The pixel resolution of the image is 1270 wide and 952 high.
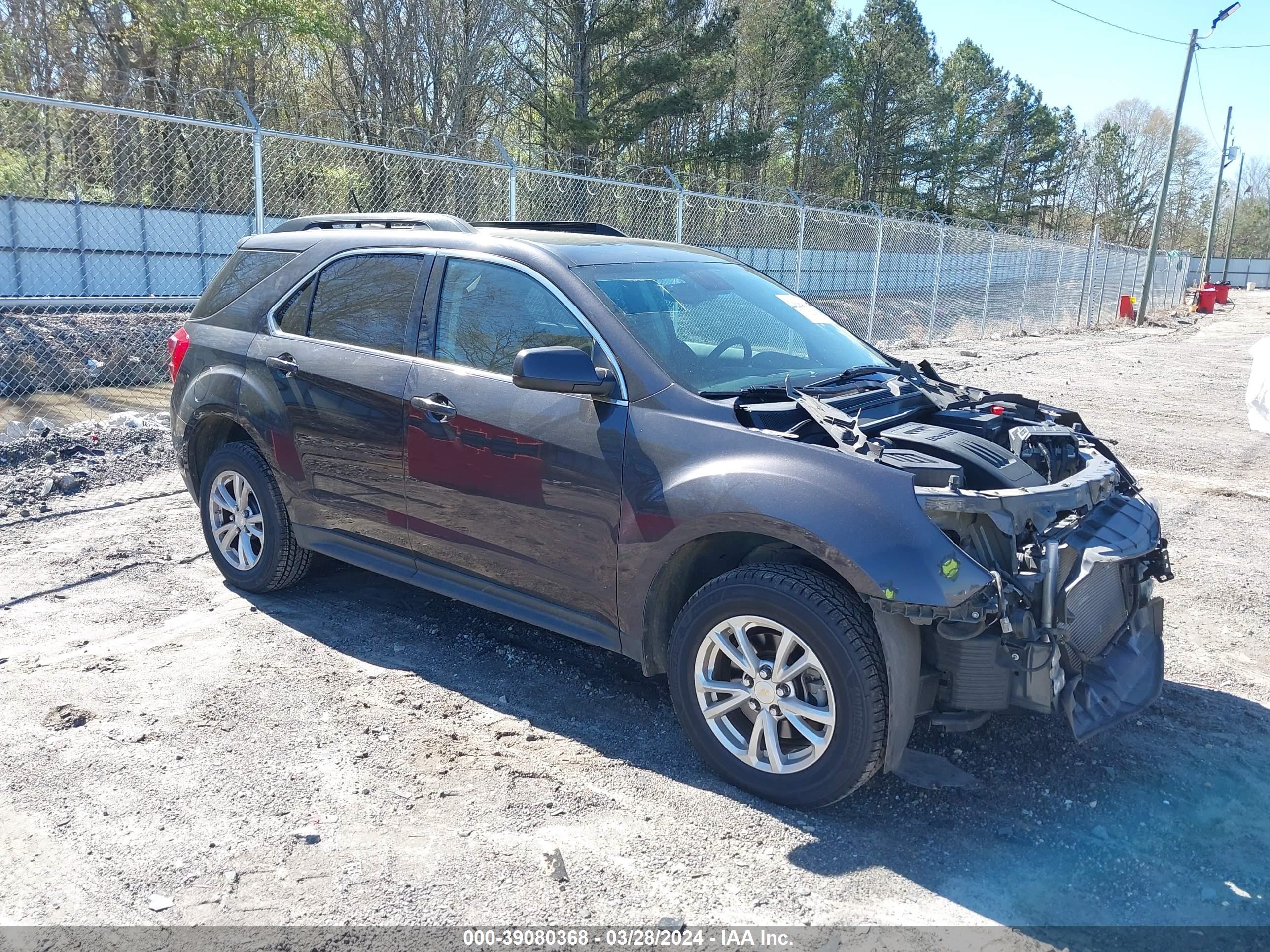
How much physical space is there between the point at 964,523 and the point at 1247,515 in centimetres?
543

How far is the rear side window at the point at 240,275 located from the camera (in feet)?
16.3

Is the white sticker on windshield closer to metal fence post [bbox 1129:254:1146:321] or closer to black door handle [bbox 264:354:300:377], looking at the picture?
black door handle [bbox 264:354:300:377]

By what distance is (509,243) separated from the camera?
4.06 metres

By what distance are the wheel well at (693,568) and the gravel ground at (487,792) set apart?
44 centimetres

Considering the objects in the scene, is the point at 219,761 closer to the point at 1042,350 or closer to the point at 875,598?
the point at 875,598

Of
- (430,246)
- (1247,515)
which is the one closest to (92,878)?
(430,246)

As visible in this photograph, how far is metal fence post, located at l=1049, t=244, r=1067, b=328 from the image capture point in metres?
26.3

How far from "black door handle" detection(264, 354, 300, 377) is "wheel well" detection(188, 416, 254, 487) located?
21.6 inches

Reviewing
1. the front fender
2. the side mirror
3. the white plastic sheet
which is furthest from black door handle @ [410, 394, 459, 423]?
the white plastic sheet

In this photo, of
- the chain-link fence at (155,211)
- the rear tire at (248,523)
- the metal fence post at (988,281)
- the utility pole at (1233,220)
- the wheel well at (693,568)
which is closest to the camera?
the wheel well at (693,568)

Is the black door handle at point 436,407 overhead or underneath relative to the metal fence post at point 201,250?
underneath

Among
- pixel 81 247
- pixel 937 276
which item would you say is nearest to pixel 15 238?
pixel 81 247

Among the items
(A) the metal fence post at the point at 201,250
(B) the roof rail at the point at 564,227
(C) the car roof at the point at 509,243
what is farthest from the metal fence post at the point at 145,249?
(B) the roof rail at the point at 564,227

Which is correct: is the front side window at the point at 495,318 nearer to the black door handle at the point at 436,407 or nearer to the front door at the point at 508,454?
the front door at the point at 508,454
